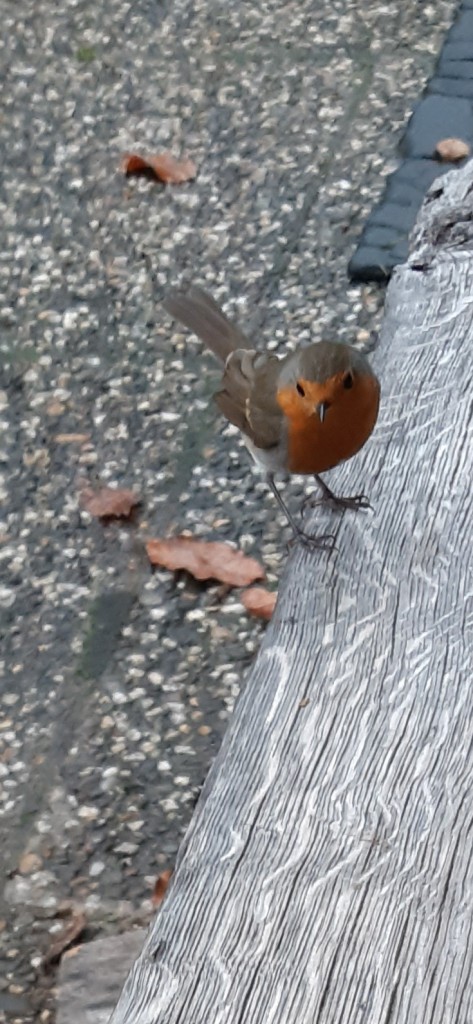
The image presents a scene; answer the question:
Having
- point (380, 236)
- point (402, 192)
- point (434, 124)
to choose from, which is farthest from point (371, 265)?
point (434, 124)

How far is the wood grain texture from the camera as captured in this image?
140 cm

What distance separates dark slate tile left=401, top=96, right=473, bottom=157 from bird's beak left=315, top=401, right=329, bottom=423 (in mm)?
2955

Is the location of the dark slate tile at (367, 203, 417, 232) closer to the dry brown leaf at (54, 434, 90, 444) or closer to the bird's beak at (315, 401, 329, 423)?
the dry brown leaf at (54, 434, 90, 444)

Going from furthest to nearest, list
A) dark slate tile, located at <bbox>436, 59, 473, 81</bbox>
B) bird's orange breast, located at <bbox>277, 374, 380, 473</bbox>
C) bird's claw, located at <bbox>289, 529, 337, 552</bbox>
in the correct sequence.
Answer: dark slate tile, located at <bbox>436, 59, 473, 81</bbox>
bird's orange breast, located at <bbox>277, 374, 380, 473</bbox>
bird's claw, located at <bbox>289, 529, 337, 552</bbox>

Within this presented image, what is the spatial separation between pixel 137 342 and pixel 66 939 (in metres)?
2.28

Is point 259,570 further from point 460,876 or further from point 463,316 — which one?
point 460,876

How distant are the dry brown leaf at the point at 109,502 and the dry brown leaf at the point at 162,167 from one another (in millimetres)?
1784

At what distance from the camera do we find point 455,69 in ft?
17.5

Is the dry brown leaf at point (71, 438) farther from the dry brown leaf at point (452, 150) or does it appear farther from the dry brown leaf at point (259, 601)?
the dry brown leaf at point (452, 150)

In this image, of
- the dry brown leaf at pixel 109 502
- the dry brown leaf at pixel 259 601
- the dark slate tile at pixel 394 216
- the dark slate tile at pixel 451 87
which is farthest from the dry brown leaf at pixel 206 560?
the dark slate tile at pixel 451 87

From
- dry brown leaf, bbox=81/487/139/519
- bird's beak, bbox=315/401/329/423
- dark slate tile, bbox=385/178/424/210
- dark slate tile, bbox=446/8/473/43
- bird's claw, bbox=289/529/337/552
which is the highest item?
bird's beak, bbox=315/401/329/423

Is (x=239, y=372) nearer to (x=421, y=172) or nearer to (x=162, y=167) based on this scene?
(x=421, y=172)

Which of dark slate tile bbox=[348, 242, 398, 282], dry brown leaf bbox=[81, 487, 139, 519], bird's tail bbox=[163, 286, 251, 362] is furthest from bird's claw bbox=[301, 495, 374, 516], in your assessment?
dark slate tile bbox=[348, 242, 398, 282]

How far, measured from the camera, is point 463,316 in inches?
91.6
